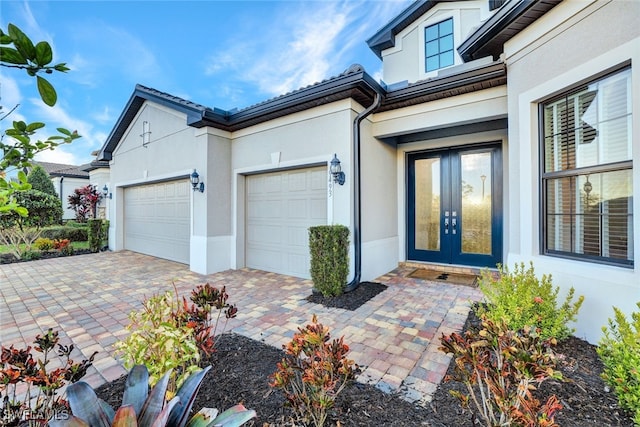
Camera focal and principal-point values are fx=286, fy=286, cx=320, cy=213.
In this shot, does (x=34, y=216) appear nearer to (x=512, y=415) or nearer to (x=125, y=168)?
(x=125, y=168)

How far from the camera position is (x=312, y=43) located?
24.9ft

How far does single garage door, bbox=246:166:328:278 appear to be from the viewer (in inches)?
244

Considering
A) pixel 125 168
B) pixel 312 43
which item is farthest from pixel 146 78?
pixel 312 43

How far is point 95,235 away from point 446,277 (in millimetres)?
11855

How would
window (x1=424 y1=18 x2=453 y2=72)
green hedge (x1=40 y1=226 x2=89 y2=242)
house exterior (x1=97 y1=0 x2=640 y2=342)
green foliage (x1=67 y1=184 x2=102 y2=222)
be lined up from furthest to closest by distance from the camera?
green foliage (x1=67 y1=184 x2=102 y2=222) → green hedge (x1=40 y1=226 x2=89 y2=242) → window (x1=424 y1=18 x2=453 y2=72) → house exterior (x1=97 y1=0 x2=640 y2=342)

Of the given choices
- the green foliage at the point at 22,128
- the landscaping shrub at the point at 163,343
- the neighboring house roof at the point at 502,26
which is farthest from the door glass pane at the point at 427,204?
the green foliage at the point at 22,128

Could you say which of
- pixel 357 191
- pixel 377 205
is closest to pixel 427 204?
pixel 377 205

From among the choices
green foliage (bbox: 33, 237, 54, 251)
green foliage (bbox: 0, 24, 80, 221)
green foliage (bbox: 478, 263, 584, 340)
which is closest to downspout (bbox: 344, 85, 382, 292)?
green foliage (bbox: 478, 263, 584, 340)

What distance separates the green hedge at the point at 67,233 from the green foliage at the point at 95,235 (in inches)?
83.8

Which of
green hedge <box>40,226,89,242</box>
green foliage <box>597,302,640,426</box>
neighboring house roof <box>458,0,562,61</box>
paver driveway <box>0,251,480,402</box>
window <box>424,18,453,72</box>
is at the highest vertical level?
window <box>424,18,453,72</box>

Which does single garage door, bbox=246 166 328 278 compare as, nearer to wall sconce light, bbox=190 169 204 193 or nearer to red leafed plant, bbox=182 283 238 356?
wall sconce light, bbox=190 169 204 193

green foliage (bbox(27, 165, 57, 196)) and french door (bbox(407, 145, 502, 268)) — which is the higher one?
green foliage (bbox(27, 165, 57, 196))

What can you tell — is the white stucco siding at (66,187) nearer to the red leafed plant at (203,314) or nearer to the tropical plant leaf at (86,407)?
the red leafed plant at (203,314)

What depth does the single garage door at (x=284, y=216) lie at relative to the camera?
6.19m
